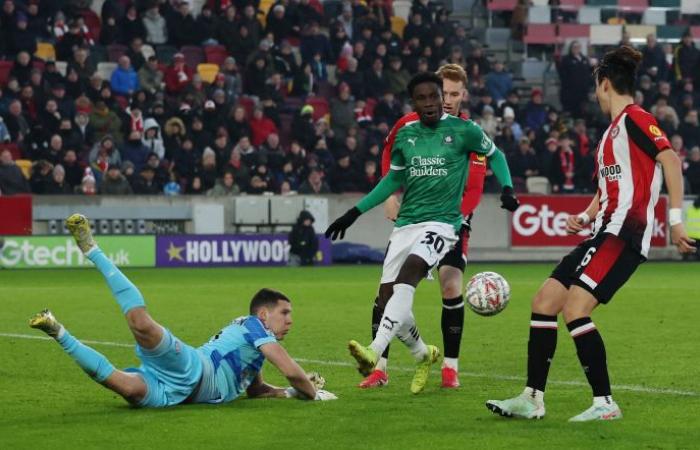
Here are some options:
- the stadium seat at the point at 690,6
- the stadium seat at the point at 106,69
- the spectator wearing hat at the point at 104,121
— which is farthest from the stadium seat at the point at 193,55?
the stadium seat at the point at 690,6

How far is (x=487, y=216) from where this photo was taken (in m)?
29.6

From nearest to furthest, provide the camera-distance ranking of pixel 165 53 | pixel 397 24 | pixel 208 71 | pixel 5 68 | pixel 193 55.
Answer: pixel 5 68 → pixel 208 71 → pixel 165 53 → pixel 193 55 → pixel 397 24

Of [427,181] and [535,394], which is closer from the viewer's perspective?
[535,394]

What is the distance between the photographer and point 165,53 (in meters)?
30.7

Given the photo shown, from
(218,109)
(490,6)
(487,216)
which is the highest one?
(490,6)

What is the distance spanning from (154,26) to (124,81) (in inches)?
86.2

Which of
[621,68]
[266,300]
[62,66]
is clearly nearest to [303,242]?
[62,66]

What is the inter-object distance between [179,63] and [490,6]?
33.6ft

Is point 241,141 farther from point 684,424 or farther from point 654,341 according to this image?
point 684,424

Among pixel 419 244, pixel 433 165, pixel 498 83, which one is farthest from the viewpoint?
pixel 498 83

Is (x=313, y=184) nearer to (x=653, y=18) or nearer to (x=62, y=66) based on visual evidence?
(x=62, y=66)

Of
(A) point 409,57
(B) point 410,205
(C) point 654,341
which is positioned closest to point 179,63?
(A) point 409,57

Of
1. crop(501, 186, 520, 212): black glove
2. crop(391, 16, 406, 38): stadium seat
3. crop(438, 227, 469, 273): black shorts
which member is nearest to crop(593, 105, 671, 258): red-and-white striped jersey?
crop(501, 186, 520, 212): black glove

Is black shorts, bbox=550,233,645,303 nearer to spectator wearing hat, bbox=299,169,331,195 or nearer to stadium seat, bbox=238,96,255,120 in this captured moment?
spectator wearing hat, bbox=299,169,331,195
